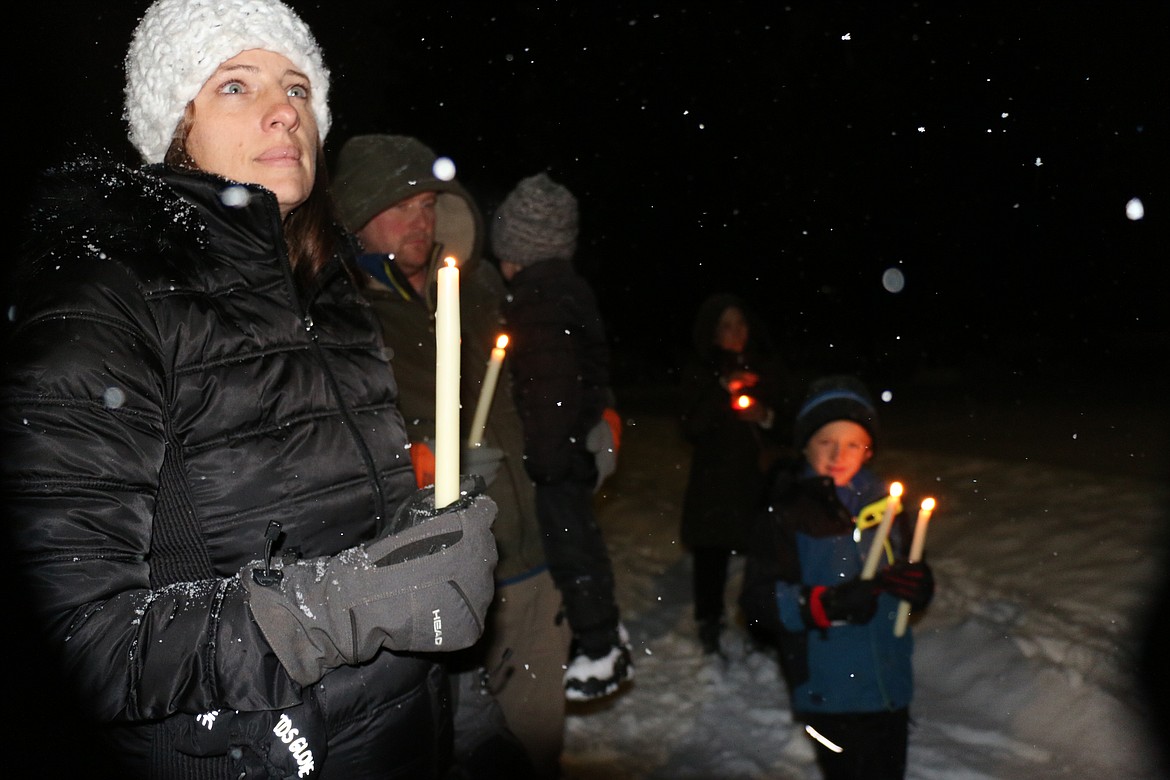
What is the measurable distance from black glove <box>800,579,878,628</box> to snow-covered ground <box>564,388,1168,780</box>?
106 centimetres

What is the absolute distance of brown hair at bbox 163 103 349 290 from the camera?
5.35 ft

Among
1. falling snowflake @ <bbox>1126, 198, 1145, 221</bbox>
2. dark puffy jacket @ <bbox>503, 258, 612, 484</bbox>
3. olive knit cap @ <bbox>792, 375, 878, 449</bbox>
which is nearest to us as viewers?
dark puffy jacket @ <bbox>503, 258, 612, 484</bbox>

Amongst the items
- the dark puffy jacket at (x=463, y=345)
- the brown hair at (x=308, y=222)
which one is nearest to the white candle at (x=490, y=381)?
the dark puffy jacket at (x=463, y=345)

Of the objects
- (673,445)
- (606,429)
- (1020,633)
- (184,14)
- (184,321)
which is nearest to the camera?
(184,321)

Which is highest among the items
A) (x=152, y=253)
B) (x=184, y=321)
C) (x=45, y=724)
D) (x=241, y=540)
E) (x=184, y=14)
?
(x=184, y=14)

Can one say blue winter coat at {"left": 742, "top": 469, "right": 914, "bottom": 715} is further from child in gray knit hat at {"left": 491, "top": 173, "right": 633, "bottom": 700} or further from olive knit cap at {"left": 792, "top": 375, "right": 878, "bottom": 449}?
child in gray knit hat at {"left": 491, "top": 173, "right": 633, "bottom": 700}

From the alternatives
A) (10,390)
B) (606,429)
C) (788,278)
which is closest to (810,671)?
(606,429)

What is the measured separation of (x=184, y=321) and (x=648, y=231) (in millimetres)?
20738

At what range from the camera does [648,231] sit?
851 inches

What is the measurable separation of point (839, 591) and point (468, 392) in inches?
57.1

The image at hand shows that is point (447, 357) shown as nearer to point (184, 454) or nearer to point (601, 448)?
point (184, 454)

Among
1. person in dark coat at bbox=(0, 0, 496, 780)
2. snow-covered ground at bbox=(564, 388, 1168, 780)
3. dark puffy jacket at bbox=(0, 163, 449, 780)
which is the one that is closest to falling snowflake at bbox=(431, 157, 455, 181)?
person in dark coat at bbox=(0, 0, 496, 780)

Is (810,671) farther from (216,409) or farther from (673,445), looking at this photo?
(673,445)

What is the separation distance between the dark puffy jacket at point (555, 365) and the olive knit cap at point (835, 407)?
84 cm
